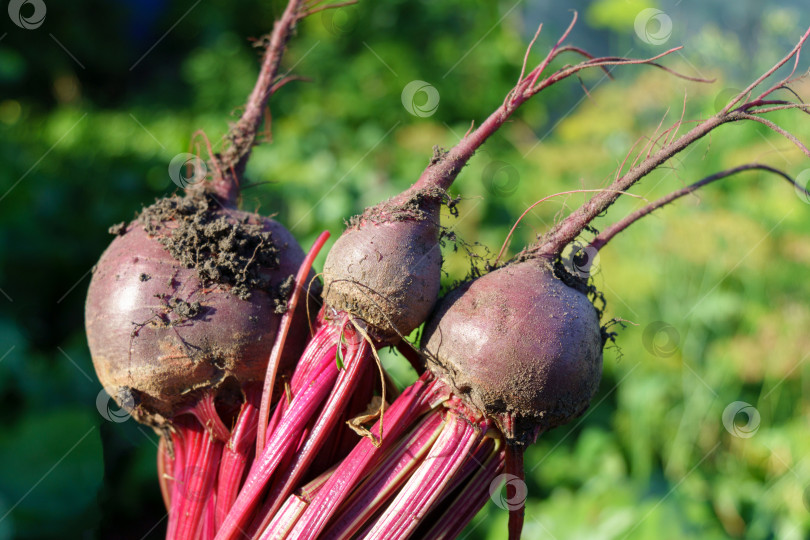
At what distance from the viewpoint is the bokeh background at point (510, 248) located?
114 inches

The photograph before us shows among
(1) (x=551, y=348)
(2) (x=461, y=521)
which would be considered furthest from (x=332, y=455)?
(1) (x=551, y=348)

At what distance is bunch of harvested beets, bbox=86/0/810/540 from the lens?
1232mm

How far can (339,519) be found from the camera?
124 cm

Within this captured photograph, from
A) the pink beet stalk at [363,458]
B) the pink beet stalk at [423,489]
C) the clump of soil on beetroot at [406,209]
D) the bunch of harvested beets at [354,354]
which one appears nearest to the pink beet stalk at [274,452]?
the bunch of harvested beets at [354,354]

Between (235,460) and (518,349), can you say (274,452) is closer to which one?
(235,460)

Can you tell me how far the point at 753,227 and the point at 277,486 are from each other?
12.3 ft

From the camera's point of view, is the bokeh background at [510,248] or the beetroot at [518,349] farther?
the bokeh background at [510,248]

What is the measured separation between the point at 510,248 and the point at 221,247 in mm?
3007

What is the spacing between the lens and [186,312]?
131cm

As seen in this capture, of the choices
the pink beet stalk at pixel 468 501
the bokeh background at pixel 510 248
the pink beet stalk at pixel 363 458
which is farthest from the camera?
the bokeh background at pixel 510 248

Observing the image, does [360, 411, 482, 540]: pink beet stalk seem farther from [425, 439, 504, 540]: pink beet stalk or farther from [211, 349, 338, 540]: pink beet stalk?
[211, 349, 338, 540]: pink beet stalk

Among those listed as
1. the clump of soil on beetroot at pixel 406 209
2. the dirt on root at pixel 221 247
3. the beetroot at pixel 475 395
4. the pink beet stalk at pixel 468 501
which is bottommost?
the pink beet stalk at pixel 468 501

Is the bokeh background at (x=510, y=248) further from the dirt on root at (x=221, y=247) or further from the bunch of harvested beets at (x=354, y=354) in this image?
the dirt on root at (x=221, y=247)

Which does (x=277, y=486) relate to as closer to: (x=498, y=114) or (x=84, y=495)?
(x=498, y=114)
